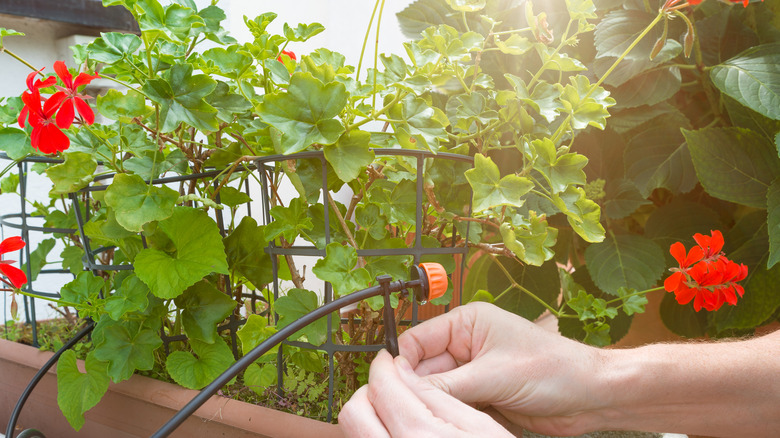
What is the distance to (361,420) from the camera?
0.40 meters

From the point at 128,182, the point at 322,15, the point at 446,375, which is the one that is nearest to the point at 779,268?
the point at 446,375

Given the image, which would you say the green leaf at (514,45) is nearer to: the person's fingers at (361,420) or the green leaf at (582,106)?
the green leaf at (582,106)

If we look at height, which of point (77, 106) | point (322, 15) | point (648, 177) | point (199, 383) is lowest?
point (199, 383)

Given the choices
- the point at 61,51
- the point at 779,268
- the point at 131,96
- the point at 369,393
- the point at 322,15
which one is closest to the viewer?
the point at 369,393

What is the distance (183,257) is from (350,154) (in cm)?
21

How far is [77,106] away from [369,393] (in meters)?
0.36

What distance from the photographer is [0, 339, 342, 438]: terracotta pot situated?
0.51 metres

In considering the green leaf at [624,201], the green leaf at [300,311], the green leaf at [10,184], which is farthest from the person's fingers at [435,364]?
the green leaf at [10,184]

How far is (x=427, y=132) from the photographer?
46cm

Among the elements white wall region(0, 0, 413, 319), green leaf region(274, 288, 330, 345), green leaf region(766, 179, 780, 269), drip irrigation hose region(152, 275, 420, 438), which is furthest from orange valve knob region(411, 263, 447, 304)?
white wall region(0, 0, 413, 319)

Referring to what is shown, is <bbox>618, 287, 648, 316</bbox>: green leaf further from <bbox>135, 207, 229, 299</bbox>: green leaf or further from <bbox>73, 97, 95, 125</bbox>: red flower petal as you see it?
<bbox>73, 97, 95, 125</bbox>: red flower petal

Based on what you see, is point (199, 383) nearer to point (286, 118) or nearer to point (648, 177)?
point (286, 118)

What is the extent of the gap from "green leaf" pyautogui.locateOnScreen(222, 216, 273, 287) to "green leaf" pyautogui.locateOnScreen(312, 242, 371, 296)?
0.56 ft

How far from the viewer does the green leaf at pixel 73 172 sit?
21.4 inches
